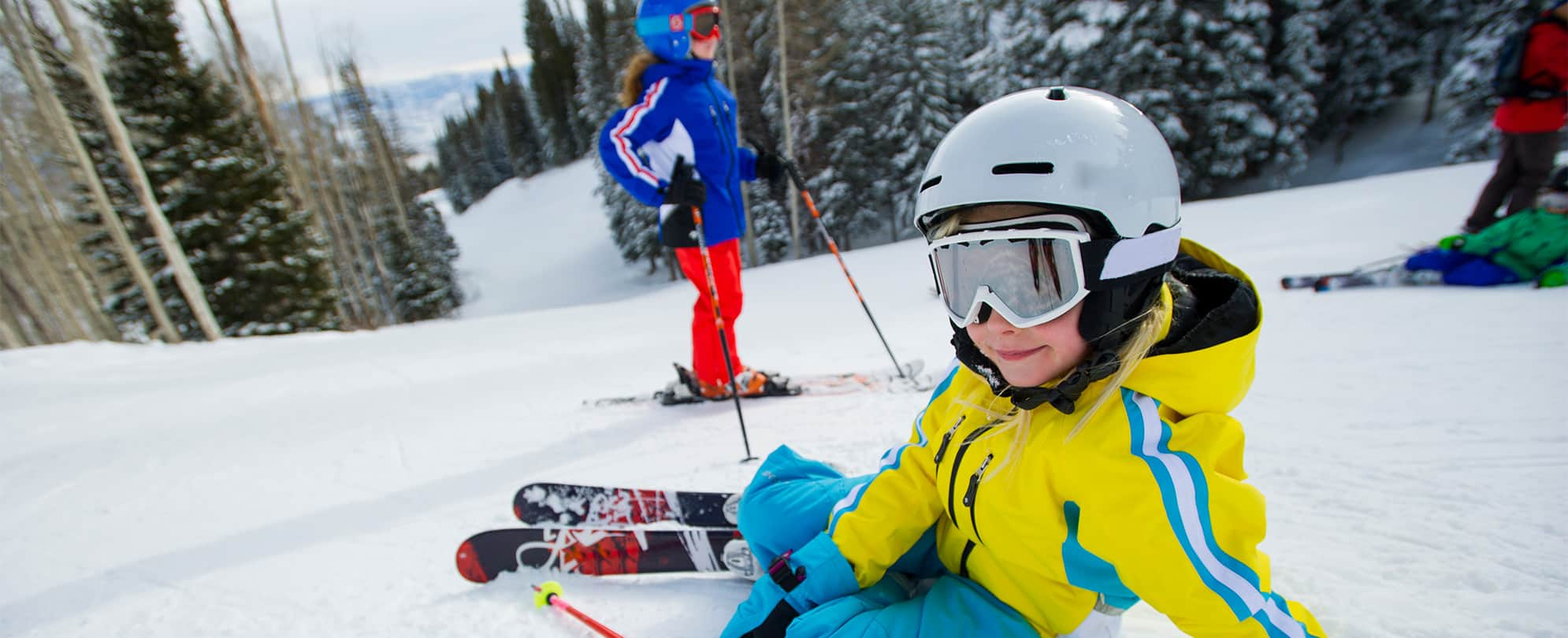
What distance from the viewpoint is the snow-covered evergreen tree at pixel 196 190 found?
12195mm

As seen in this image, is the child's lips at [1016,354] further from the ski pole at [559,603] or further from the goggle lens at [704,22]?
the goggle lens at [704,22]

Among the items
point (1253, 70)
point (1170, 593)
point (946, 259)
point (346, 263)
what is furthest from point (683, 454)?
point (346, 263)

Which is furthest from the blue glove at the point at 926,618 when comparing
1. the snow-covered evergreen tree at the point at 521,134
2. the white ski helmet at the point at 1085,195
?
the snow-covered evergreen tree at the point at 521,134

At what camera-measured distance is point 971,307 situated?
1255 millimetres

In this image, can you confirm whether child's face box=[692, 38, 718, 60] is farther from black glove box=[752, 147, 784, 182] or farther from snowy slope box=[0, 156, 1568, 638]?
snowy slope box=[0, 156, 1568, 638]

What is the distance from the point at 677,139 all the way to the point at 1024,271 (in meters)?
2.48

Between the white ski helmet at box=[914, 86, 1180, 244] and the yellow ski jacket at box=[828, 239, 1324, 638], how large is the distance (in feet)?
0.77

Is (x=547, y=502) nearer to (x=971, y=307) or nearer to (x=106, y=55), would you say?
(x=971, y=307)

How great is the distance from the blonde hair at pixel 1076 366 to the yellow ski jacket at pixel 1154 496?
2 cm

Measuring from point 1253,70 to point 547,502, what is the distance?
64.7 ft

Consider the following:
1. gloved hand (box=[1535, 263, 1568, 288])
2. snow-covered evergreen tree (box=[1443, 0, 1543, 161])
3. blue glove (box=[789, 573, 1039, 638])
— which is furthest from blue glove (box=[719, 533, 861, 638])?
snow-covered evergreen tree (box=[1443, 0, 1543, 161])

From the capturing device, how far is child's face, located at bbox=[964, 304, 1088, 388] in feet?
3.96

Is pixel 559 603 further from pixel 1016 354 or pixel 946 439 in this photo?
pixel 1016 354

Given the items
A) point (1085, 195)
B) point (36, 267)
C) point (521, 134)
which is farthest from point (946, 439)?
point (521, 134)
